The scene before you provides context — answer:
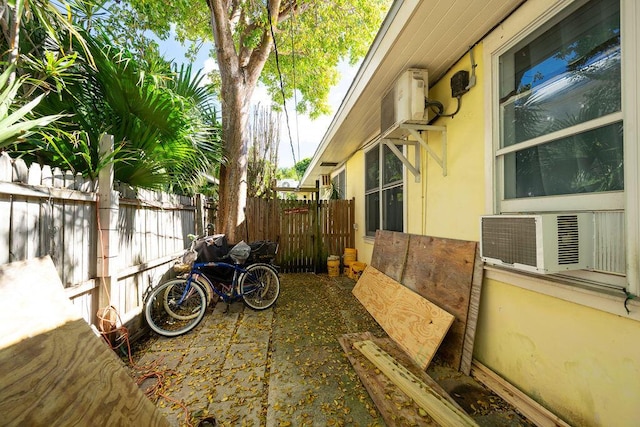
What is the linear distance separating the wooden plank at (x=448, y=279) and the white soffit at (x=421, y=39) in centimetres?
176

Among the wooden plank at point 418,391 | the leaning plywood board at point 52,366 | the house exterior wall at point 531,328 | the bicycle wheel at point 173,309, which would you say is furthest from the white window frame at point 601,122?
the bicycle wheel at point 173,309

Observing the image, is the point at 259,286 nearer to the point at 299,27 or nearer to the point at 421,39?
the point at 421,39

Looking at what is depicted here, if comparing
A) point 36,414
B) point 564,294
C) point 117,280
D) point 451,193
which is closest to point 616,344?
point 564,294

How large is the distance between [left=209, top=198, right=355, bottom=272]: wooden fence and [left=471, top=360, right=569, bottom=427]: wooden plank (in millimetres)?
3871

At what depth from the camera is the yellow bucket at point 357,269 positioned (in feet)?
16.0

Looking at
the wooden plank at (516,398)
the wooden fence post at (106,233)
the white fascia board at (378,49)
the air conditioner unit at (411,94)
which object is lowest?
the wooden plank at (516,398)

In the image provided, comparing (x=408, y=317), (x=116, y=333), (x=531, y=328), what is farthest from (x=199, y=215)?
(x=531, y=328)

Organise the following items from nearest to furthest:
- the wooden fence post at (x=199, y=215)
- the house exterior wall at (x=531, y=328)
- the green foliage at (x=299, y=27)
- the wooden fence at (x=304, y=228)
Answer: the house exterior wall at (x=531, y=328) → the wooden fence post at (x=199, y=215) → the green foliage at (x=299, y=27) → the wooden fence at (x=304, y=228)

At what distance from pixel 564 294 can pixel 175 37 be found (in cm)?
955

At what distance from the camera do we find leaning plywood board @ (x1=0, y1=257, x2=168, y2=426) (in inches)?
Result: 37.6

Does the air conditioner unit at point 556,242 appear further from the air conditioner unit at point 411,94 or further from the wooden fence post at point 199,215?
the wooden fence post at point 199,215

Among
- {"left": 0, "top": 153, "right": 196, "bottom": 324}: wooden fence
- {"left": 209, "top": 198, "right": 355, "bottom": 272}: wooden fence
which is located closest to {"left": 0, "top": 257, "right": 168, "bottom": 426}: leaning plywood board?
{"left": 0, "top": 153, "right": 196, "bottom": 324}: wooden fence

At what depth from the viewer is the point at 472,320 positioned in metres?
1.99

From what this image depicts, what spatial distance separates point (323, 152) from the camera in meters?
5.99
